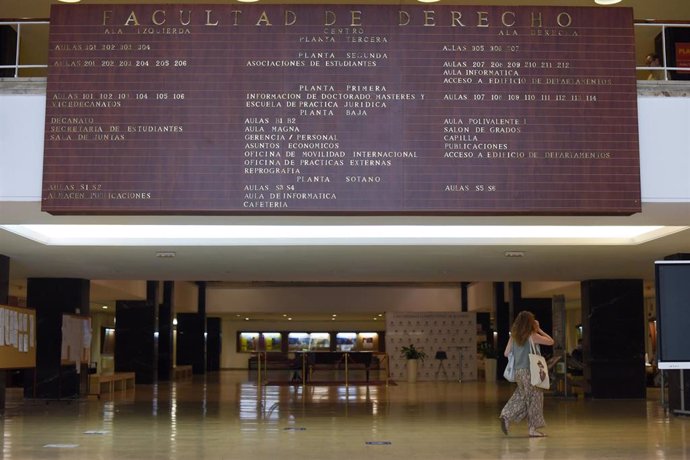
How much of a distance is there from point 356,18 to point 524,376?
179 inches

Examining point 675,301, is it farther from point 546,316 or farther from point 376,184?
point 546,316

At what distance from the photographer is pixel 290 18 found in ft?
23.5

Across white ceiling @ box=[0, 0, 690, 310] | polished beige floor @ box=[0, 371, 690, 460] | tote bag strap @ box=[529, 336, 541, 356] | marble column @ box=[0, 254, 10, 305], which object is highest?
white ceiling @ box=[0, 0, 690, 310]

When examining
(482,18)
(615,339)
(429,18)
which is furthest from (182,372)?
(482,18)

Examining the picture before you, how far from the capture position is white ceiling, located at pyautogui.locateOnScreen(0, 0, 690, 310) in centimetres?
1078

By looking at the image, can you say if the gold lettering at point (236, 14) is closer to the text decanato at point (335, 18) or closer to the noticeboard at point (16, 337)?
the text decanato at point (335, 18)

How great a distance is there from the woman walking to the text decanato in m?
3.49

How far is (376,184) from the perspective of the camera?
277 inches

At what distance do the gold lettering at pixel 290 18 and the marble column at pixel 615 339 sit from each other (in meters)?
12.5

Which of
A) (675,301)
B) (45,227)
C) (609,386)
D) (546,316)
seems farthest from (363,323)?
(675,301)

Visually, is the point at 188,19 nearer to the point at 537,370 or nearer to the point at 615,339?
the point at 537,370

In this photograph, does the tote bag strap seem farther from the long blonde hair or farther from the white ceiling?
the white ceiling

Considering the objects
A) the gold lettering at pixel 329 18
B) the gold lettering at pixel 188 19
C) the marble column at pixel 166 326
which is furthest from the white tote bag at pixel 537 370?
the marble column at pixel 166 326

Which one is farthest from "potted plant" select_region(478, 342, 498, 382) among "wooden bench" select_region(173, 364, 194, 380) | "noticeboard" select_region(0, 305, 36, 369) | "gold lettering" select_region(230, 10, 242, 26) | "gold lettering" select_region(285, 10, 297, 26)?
"gold lettering" select_region(230, 10, 242, 26)
